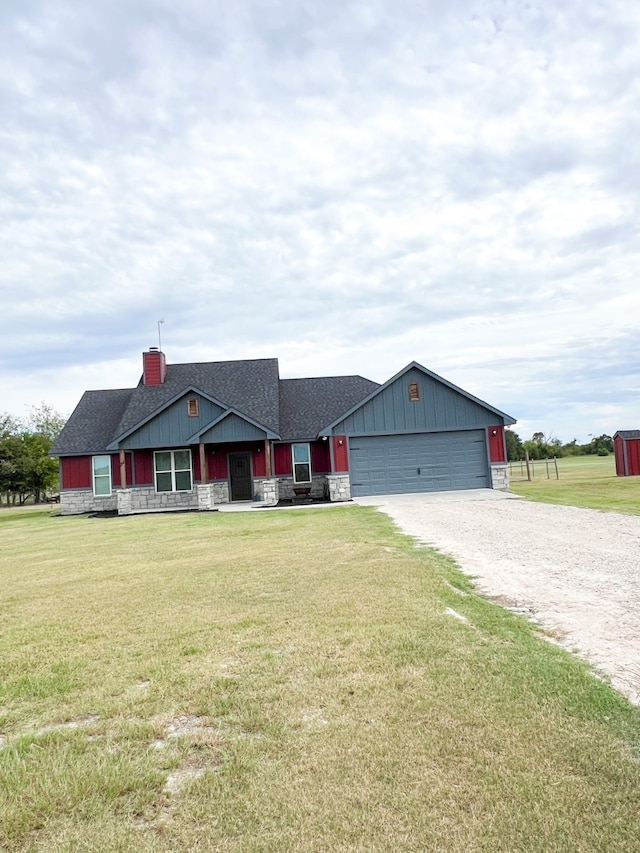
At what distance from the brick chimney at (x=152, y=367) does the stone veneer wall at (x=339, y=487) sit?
10.4 metres

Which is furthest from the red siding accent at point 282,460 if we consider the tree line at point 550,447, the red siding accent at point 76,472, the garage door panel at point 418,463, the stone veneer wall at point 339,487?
the tree line at point 550,447

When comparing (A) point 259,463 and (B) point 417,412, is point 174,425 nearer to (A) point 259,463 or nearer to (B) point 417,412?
(A) point 259,463

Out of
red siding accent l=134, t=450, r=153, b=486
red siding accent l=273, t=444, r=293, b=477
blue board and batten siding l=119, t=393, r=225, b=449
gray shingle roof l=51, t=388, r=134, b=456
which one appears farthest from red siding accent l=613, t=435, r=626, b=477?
gray shingle roof l=51, t=388, r=134, b=456

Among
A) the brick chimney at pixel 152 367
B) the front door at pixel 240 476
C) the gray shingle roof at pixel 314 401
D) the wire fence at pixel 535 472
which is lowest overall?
the wire fence at pixel 535 472

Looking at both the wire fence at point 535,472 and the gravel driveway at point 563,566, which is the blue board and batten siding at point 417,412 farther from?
the wire fence at point 535,472

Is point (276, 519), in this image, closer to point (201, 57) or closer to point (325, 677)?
point (201, 57)

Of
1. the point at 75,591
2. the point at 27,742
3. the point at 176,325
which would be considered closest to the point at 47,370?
the point at 176,325

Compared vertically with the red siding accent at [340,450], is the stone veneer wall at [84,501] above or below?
below

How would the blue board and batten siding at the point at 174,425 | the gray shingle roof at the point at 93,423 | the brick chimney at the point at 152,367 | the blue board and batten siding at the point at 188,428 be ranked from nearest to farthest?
the blue board and batten siding at the point at 188,428
the blue board and batten siding at the point at 174,425
the gray shingle roof at the point at 93,423
the brick chimney at the point at 152,367

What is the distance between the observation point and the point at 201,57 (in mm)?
12219

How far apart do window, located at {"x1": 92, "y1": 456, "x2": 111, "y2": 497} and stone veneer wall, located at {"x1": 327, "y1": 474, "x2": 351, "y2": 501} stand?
10.4 metres

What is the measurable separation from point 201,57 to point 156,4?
1.29m

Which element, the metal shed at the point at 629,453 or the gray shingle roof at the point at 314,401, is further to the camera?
the metal shed at the point at 629,453

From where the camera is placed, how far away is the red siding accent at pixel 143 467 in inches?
1013
